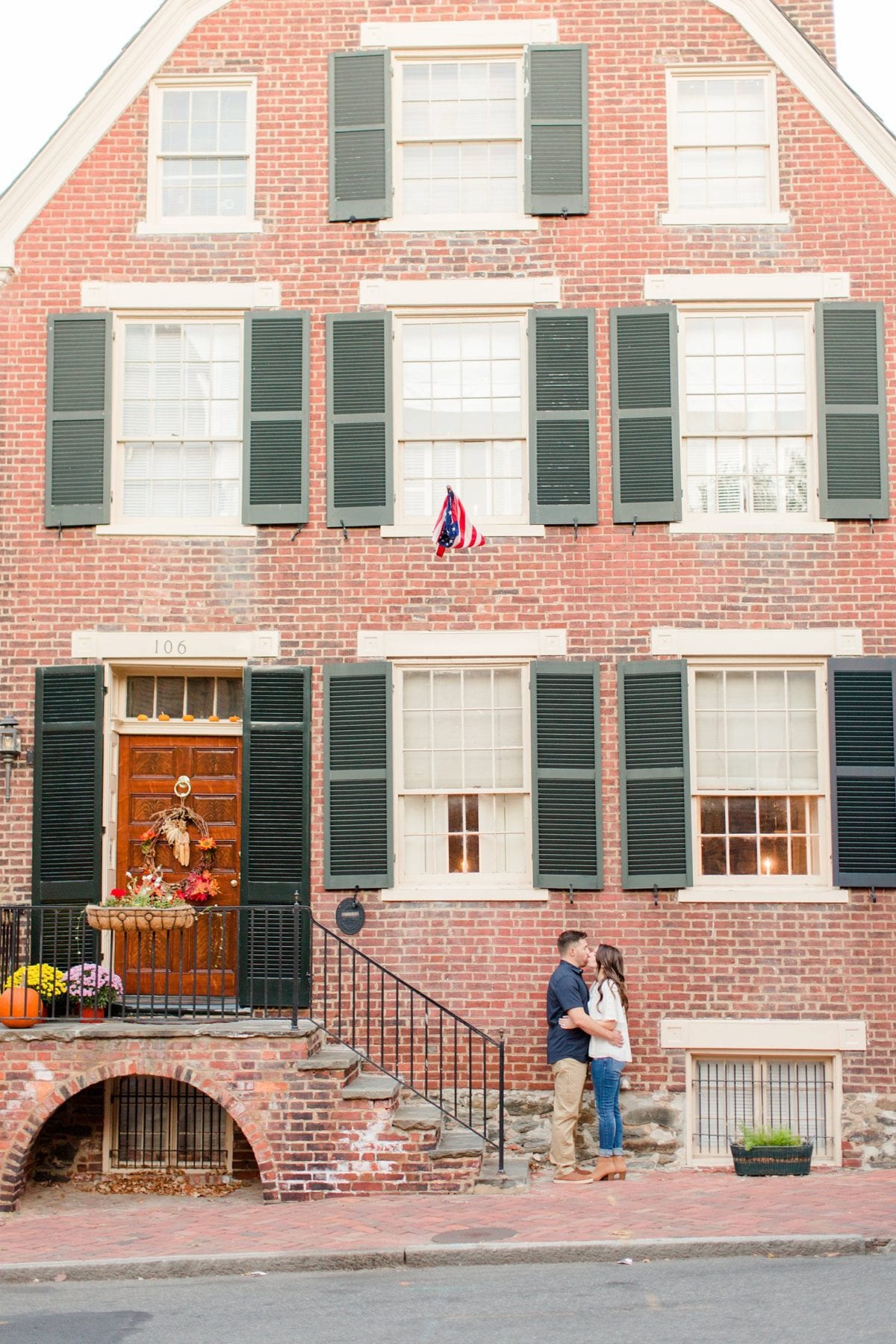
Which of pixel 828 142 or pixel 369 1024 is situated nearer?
pixel 369 1024

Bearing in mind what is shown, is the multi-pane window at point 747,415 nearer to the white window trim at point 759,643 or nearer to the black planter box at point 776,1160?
the white window trim at point 759,643

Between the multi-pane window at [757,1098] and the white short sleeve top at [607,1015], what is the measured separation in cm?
101

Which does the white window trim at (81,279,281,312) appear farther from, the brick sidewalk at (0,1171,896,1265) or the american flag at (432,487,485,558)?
the brick sidewalk at (0,1171,896,1265)

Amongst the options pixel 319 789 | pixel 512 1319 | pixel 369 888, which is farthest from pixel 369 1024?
pixel 512 1319

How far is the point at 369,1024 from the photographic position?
12.0 meters

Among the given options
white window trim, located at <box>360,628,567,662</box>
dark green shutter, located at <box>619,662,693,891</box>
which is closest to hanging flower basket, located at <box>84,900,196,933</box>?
white window trim, located at <box>360,628,567,662</box>

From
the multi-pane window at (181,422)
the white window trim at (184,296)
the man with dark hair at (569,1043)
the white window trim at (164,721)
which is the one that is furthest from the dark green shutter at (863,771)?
the white window trim at (184,296)

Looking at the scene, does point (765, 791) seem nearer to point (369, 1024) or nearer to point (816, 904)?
point (816, 904)

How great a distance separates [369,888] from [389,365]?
4.25m

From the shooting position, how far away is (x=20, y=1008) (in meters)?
11.1

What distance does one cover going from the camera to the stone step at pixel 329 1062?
10.7m

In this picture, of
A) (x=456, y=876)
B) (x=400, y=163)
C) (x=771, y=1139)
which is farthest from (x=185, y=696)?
(x=771, y=1139)

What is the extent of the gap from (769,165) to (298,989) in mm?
7755

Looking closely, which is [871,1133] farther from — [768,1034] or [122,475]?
[122,475]
